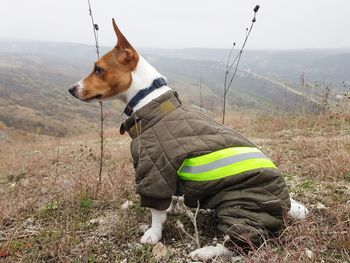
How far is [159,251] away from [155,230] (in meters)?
0.27

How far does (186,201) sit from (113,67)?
54.5 inches

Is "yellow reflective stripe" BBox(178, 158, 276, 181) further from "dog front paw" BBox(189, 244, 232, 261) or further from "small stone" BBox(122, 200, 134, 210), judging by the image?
"small stone" BBox(122, 200, 134, 210)

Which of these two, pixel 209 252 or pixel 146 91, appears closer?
pixel 209 252

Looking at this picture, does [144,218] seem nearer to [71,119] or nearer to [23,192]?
[23,192]

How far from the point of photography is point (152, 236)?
123 inches

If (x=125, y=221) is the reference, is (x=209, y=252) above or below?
above

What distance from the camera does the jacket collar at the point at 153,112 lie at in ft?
10.3

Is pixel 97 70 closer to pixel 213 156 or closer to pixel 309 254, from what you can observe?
pixel 213 156

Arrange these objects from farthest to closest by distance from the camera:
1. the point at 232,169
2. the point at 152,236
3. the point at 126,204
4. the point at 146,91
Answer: the point at 126,204
the point at 146,91
the point at 152,236
the point at 232,169

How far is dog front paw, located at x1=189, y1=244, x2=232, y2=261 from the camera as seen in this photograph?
280cm

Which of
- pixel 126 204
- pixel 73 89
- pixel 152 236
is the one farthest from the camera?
pixel 126 204

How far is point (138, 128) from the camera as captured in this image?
3.19 meters

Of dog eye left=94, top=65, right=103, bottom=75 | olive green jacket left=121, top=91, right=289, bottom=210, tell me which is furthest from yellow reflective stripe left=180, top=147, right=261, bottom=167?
dog eye left=94, top=65, right=103, bottom=75

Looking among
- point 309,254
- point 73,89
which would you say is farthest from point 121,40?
point 309,254
